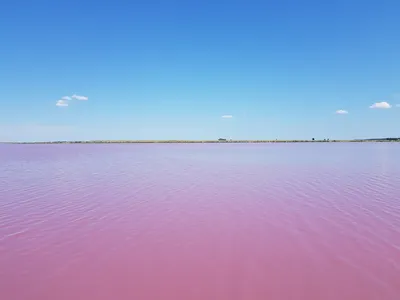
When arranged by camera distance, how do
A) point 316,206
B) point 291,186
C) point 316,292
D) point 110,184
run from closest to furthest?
point 316,292 → point 316,206 → point 291,186 → point 110,184

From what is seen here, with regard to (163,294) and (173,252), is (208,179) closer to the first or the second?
(173,252)

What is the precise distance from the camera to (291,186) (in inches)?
567

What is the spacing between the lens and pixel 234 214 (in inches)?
374

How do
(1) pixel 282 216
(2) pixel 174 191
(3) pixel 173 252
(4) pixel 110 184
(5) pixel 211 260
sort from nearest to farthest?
1. (5) pixel 211 260
2. (3) pixel 173 252
3. (1) pixel 282 216
4. (2) pixel 174 191
5. (4) pixel 110 184

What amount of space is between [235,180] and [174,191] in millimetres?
4652

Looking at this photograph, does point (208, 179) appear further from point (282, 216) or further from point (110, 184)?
point (282, 216)

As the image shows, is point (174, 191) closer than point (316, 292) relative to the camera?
No

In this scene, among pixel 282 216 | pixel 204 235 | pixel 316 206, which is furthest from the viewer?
pixel 316 206

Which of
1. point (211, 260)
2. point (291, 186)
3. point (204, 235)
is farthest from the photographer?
point (291, 186)

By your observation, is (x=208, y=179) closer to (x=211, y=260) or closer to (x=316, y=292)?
(x=211, y=260)

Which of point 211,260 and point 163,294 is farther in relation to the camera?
point 211,260

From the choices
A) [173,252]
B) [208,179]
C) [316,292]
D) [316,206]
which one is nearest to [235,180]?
[208,179]

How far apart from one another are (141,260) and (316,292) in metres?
3.53

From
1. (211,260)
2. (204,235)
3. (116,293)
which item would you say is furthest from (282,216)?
(116,293)
